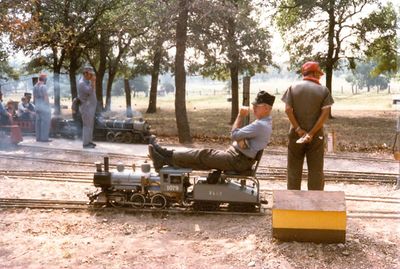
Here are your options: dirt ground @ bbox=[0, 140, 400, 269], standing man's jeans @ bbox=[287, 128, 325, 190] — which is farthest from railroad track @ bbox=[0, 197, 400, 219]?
standing man's jeans @ bbox=[287, 128, 325, 190]

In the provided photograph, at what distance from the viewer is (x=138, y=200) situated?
7023 mm

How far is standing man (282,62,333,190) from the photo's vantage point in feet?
20.9

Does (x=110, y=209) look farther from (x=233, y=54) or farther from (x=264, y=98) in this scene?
(x=233, y=54)

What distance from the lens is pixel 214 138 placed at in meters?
16.8

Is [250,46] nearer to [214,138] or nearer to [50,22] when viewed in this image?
[214,138]

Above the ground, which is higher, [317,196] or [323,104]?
[323,104]

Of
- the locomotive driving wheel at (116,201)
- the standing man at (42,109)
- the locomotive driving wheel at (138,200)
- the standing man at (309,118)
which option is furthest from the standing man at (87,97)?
the standing man at (309,118)

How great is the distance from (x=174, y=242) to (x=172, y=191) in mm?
1251

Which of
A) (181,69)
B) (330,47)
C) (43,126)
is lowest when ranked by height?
(43,126)

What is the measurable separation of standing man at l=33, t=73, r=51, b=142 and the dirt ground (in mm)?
7264

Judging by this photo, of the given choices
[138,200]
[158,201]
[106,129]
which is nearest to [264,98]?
[158,201]

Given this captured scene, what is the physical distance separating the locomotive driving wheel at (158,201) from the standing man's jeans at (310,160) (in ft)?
6.40

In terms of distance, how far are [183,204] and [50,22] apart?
18.6 meters

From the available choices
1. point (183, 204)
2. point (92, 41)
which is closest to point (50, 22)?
point (92, 41)
